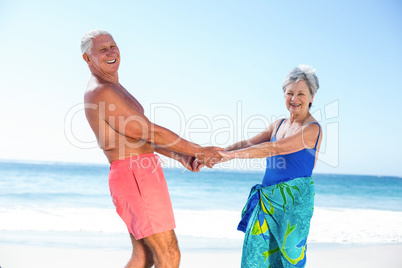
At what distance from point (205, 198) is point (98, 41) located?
12.0m

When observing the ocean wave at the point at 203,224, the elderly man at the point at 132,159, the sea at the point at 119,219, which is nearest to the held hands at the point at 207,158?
the elderly man at the point at 132,159

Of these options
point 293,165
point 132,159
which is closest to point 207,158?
point 293,165

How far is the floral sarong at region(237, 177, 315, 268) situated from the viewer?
2.64 m

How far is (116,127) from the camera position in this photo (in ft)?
7.72

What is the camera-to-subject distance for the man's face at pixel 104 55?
8.23ft

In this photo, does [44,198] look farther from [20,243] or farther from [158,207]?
→ [158,207]

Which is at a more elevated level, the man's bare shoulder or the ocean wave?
the man's bare shoulder

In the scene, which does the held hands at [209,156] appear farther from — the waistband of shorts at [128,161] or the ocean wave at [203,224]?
the ocean wave at [203,224]

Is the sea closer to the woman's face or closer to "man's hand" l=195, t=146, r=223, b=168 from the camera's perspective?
"man's hand" l=195, t=146, r=223, b=168

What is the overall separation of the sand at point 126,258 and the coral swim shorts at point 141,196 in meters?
2.29

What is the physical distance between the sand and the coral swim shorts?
7.53ft

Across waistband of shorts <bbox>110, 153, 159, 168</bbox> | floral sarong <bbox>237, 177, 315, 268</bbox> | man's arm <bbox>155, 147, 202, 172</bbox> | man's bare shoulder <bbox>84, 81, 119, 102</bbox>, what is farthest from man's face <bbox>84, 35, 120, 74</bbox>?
floral sarong <bbox>237, 177, 315, 268</bbox>

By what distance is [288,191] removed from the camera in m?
2.70

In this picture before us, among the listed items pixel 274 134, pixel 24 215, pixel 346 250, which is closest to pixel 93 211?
pixel 24 215
